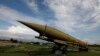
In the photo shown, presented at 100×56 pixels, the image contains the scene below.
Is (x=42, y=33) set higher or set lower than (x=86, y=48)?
higher

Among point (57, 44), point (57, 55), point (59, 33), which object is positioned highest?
point (59, 33)

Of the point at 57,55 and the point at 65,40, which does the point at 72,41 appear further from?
the point at 57,55

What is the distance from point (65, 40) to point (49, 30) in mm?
3615

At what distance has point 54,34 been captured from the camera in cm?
2322

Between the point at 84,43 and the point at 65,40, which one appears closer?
the point at 65,40

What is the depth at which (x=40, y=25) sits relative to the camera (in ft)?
73.5

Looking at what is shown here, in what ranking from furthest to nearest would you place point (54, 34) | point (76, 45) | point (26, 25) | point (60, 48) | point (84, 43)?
1. point (84, 43)
2. point (76, 45)
3. point (60, 48)
4. point (54, 34)
5. point (26, 25)

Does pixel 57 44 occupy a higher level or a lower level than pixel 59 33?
lower

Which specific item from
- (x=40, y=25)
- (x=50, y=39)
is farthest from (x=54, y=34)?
(x=40, y=25)

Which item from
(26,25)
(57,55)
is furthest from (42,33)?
(57,55)

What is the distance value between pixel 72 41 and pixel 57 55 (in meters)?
3.67

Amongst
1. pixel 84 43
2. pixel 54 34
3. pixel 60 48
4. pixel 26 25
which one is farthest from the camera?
pixel 84 43

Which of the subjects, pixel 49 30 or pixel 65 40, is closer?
pixel 49 30

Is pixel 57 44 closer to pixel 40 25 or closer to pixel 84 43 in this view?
pixel 40 25
